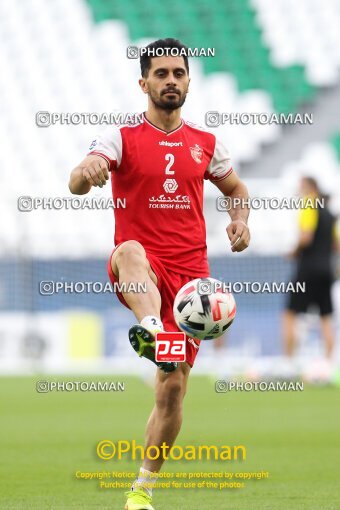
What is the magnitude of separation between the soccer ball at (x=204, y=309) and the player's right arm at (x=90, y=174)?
594 millimetres

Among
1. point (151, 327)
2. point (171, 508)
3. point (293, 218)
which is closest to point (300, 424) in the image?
point (171, 508)

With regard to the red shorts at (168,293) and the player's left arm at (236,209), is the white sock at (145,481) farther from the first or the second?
the player's left arm at (236,209)

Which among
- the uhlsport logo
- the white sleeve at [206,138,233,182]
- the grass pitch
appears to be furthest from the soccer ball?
the grass pitch

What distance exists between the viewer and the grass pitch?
5.36m

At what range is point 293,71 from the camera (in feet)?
74.4

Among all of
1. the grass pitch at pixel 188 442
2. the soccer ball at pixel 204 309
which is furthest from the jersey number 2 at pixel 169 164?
the grass pitch at pixel 188 442

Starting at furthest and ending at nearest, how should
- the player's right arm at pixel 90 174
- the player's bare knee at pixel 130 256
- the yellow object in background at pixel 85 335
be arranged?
the yellow object in background at pixel 85 335 < the player's bare knee at pixel 130 256 < the player's right arm at pixel 90 174

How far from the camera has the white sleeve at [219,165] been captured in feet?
17.5

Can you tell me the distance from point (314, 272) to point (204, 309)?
31.7ft

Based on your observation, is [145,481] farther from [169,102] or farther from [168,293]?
[169,102]

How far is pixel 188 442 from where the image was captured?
25.3ft

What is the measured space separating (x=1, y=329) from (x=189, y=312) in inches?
544

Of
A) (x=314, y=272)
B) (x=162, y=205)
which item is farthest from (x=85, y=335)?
(x=162, y=205)

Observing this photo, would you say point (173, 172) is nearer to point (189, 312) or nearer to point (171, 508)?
point (189, 312)
